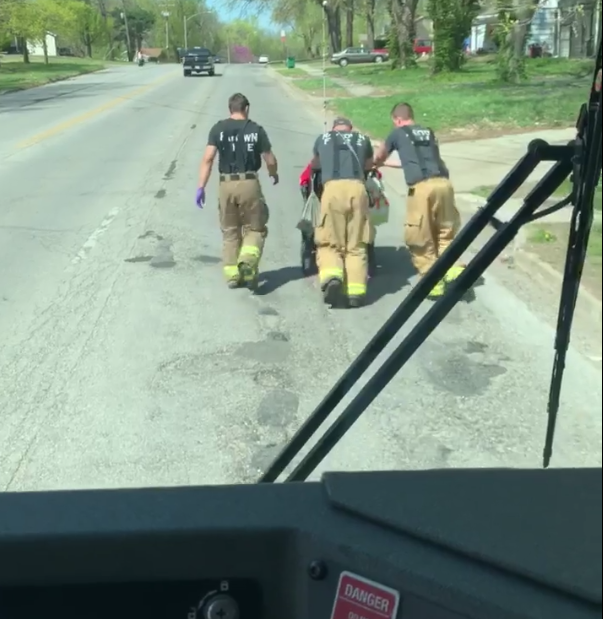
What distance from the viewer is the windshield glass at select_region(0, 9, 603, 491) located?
2.53 m

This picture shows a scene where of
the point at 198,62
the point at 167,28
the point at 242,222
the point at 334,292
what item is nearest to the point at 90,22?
the point at 167,28

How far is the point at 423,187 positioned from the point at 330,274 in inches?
73.2

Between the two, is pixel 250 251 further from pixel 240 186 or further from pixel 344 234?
pixel 344 234

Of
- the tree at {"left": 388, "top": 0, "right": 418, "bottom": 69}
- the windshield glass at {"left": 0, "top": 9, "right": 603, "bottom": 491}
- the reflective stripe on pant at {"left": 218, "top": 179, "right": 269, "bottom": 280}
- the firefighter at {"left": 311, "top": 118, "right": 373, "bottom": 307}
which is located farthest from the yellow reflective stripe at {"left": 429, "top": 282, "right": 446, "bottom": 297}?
the reflective stripe on pant at {"left": 218, "top": 179, "right": 269, "bottom": 280}

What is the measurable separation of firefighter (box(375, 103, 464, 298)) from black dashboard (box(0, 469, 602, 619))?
0.91 m

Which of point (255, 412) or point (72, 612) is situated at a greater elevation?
point (72, 612)

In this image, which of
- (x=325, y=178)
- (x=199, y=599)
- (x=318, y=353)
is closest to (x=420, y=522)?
(x=199, y=599)

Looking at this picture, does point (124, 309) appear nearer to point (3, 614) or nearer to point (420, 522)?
point (3, 614)

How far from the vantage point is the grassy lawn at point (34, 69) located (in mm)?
3945

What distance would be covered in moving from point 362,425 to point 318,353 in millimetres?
1913

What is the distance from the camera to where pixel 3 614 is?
2115 millimetres

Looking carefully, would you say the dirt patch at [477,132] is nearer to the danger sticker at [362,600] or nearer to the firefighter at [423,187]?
the firefighter at [423,187]

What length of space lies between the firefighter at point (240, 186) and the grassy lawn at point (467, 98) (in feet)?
4.92

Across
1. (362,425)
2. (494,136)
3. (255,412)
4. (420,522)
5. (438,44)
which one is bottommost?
(255,412)
